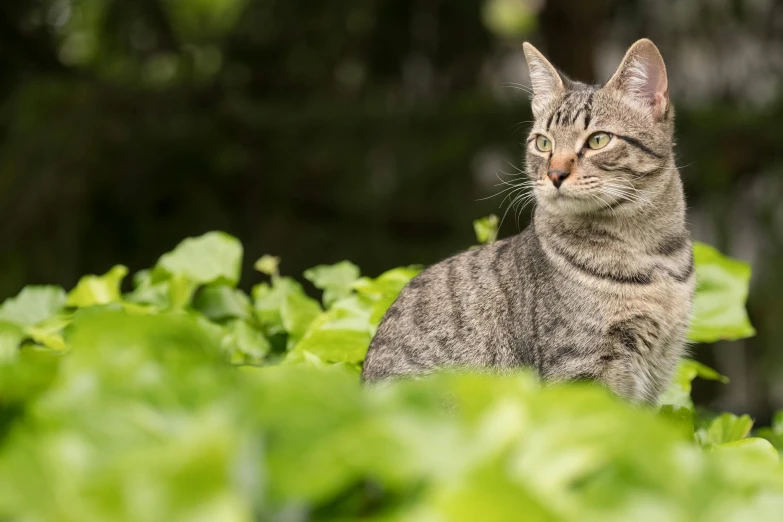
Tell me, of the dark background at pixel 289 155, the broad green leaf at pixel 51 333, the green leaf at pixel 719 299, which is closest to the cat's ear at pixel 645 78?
the green leaf at pixel 719 299

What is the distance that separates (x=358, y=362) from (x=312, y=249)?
11.9ft

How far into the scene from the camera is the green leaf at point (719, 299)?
237cm

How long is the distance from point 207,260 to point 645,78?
5.08 feet

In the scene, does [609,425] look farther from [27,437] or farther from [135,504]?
[27,437]

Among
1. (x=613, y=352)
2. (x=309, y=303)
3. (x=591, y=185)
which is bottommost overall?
(x=613, y=352)

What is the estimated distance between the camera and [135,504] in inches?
24.6

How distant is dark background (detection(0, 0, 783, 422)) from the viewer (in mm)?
5273

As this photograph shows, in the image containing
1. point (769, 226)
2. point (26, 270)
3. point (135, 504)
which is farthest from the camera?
point (769, 226)

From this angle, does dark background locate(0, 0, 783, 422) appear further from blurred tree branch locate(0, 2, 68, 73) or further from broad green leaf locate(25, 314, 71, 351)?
broad green leaf locate(25, 314, 71, 351)

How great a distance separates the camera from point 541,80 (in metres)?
2.95

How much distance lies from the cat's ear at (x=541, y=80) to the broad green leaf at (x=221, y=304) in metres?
1.32

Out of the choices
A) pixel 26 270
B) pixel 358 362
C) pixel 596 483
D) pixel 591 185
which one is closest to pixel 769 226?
pixel 591 185

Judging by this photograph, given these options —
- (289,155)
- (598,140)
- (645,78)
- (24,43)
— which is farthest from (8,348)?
(24,43)

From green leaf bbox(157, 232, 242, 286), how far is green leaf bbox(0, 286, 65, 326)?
1.10ft
